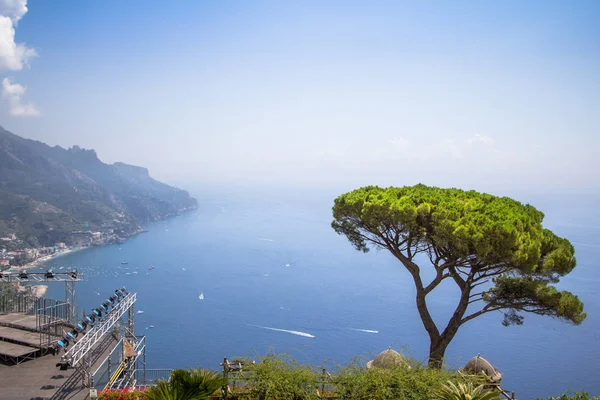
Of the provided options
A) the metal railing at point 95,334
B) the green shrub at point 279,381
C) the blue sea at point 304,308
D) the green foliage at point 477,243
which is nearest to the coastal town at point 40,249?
the blue sea at point 304,308

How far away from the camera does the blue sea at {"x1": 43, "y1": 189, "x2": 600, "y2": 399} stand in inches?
1848

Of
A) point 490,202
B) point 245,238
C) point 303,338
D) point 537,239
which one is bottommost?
point 303,338

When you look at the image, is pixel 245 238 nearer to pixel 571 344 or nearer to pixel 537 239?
pixel 571 344

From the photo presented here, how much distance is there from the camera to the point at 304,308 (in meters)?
61.8

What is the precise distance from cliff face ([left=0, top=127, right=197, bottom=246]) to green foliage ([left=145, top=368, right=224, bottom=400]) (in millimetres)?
103777

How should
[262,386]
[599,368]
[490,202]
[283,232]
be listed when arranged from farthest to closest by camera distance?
[283,232]
[599,368]
[490,202]
[262,386]

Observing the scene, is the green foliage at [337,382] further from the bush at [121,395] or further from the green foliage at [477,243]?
the green foliage at [477,243]

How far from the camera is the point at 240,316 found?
59344mm

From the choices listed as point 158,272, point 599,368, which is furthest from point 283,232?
point 599,368

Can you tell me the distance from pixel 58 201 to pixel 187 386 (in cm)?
13389

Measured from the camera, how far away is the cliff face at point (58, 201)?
103875 millimetres

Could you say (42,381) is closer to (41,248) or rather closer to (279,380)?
(279,380)

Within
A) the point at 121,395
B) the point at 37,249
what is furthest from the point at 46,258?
the point at 121,395

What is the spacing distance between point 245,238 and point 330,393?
337ft
